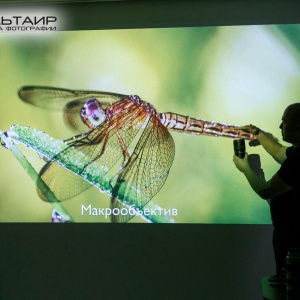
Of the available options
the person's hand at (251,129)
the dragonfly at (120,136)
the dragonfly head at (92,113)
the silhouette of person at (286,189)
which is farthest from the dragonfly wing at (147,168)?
the silhouette of person at (286,189)

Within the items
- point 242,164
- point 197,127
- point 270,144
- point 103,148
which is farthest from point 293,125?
point 103,148

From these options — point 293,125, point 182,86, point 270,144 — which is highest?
point 182,86

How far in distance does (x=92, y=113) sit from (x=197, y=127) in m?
0.68

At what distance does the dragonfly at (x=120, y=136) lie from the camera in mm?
4453

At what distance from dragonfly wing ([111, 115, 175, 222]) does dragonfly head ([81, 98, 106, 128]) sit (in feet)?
0.98

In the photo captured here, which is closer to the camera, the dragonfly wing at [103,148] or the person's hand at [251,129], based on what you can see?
the person's hand at [251,129]

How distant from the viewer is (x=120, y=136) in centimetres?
450

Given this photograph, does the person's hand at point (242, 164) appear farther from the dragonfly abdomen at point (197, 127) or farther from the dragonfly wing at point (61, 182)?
the dragonfly wing at point (61, 182)

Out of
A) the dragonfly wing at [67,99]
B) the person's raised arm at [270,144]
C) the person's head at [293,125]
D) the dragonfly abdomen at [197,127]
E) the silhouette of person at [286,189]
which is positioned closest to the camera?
the silhouette of person at [286,189]

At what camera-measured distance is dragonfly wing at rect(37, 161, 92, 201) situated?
4523mm

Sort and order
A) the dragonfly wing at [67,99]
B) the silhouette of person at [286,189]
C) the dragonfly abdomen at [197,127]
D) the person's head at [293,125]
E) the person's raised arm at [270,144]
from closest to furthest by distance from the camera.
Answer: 1. the silhouette of person at [286,189]
2. the person's head at [293,125]
3. the person's raised arm at [270,144]
4. the dragonfly abdomen at [197,127]
5. the dragonfly wing at [67,99]
